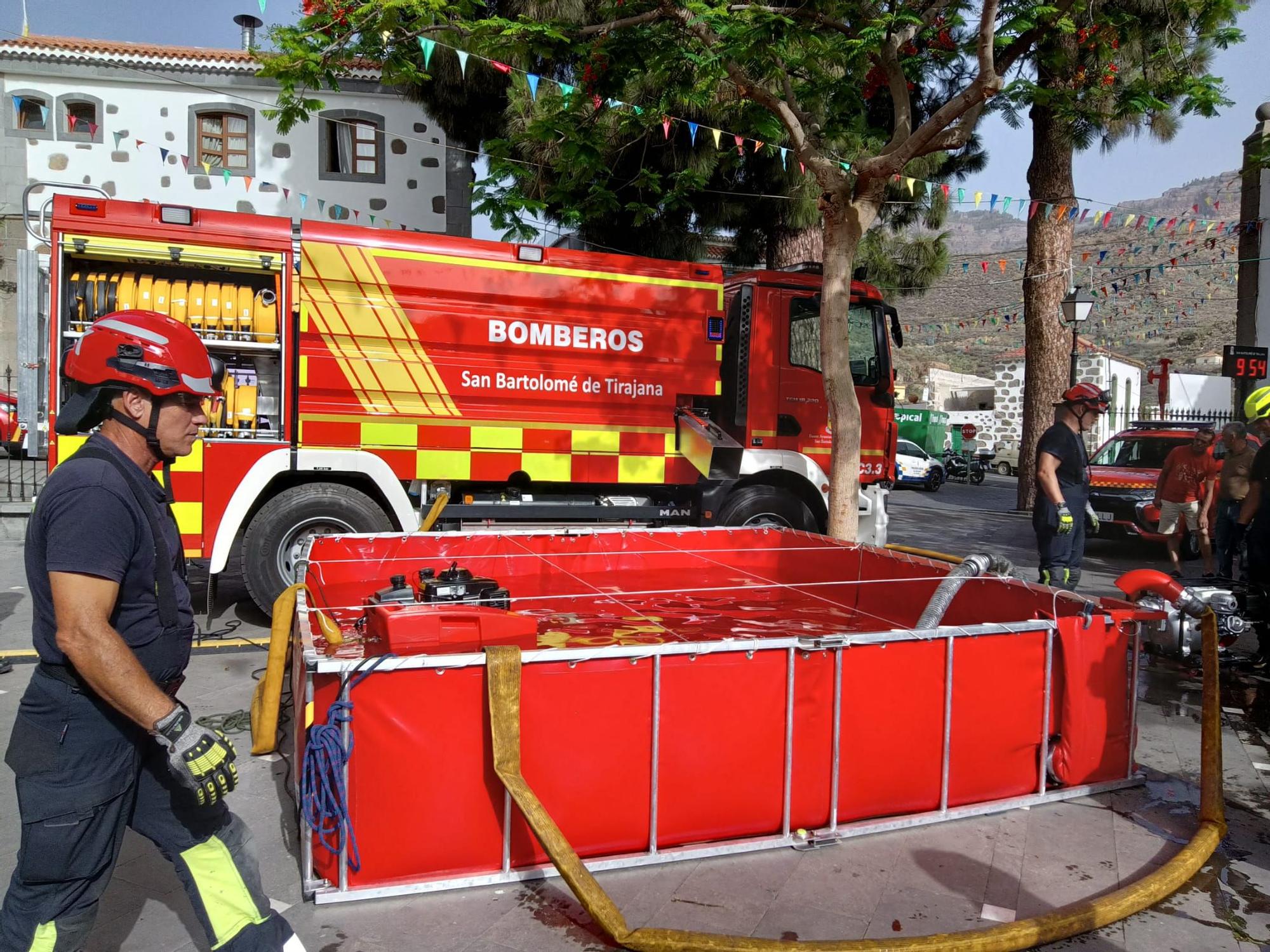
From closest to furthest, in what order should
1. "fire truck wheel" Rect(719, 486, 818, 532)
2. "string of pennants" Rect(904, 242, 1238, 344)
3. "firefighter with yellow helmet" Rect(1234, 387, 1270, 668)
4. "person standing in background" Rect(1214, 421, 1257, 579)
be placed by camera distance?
"firefighter with yellow helmet" Rect(1234, 387, 1270, 668) < "fire truck wheel" Rect(719, 486, 818, 532) < "person standing in background" Rect(1214, 421, 1257, 579) < "string of pennants" Rect(904, 242, 1238, 344)

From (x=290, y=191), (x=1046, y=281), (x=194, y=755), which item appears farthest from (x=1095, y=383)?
(x=194, y=755)

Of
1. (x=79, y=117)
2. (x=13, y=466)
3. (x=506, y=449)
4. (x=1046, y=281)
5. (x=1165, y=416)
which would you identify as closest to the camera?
(x=506, y=449)

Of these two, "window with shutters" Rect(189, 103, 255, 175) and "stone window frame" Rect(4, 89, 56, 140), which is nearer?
"stone window frame" Rect(4, 89, 56, 140)

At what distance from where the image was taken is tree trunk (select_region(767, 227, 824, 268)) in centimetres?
1539

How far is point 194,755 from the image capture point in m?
2.24

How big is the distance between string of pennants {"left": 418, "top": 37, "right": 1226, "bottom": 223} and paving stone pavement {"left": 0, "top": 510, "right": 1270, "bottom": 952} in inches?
234

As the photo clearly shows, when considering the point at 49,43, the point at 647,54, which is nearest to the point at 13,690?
the point at 647,54

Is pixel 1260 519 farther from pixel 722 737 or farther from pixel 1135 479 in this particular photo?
pixel 1135 479

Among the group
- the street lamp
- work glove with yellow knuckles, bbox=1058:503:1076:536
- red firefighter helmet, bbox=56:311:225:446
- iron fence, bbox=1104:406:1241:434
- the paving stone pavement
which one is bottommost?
the paving stone pavement

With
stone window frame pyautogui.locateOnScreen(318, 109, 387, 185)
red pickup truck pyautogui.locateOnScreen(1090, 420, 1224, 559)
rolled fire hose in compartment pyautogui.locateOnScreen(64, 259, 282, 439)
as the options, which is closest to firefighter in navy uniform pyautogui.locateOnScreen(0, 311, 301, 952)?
rolled fire hose in compartment pyautogui.locateOnScreen(64, 259, 282, 439)

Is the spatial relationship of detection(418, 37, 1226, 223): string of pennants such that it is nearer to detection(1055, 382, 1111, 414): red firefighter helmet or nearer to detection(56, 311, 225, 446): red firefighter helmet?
detection(1055, 382, 1111, 414): red firefighter helmet

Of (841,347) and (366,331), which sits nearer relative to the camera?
(366,331)

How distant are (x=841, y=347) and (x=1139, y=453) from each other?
29.8ft

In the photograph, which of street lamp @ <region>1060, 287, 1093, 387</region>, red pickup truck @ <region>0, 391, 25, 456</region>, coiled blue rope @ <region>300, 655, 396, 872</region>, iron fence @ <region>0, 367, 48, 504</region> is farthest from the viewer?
red pickup truck @ <region>0, 391, 25, 456</region>
